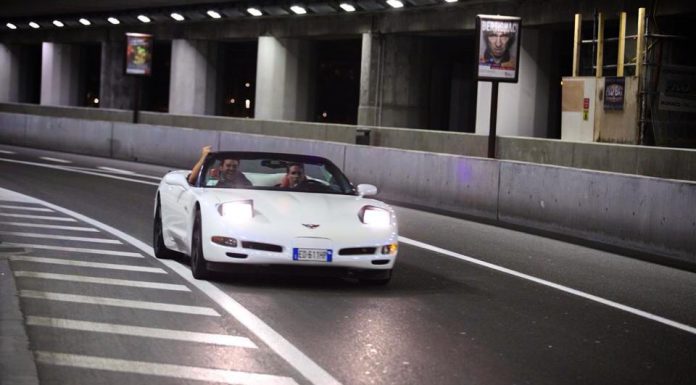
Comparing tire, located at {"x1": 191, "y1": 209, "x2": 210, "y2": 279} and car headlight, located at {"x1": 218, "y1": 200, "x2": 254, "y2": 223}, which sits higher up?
car headlight, located at {"x1": 218, "y1": 200, "x2": 254, "y2": 223}

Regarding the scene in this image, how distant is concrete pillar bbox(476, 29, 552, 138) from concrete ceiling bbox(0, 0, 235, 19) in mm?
12524

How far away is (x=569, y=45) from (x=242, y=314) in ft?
104

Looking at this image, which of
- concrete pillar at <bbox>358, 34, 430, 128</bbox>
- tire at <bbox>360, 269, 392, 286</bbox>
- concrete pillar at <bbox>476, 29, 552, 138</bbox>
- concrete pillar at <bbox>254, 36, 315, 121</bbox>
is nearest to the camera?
tire at <bbox>360, 269, 392, 286</bbox>

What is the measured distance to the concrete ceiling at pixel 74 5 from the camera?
43094mm

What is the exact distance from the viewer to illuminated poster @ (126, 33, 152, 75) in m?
38.3

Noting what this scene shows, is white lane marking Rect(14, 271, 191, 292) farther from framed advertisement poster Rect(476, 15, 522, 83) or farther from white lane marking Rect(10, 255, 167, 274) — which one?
framed advertisement poster Rect(476, 15, 522, 83)

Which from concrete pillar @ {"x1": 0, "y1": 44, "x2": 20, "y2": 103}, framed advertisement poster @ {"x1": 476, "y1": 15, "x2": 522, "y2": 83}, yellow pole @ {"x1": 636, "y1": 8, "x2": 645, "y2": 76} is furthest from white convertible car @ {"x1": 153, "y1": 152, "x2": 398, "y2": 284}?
concrete pillar @ {"x1": 0, "y1": 44, "x2": 20, "y2": 103}

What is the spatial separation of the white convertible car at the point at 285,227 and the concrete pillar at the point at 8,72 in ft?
167

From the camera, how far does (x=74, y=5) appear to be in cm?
4662

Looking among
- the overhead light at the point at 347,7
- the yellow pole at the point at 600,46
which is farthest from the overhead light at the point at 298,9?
the yellow pole at the point at 600,46

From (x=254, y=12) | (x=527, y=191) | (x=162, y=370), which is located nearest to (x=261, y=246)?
(x=162, y=370)

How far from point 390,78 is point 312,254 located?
1079 inches

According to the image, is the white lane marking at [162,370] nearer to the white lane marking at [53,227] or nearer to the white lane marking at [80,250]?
the white lane marking at [80,250]

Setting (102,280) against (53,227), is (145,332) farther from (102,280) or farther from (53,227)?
(53,227)
